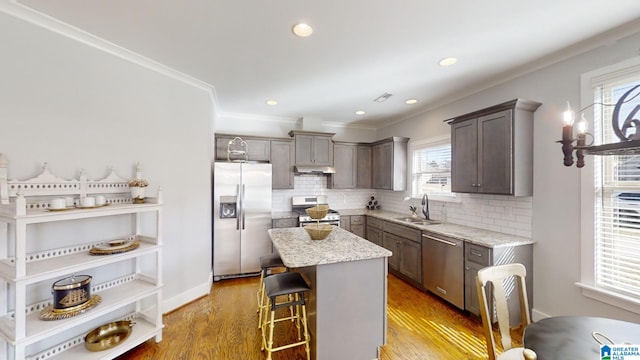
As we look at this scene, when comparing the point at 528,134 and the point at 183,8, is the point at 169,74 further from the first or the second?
the point at 528,134

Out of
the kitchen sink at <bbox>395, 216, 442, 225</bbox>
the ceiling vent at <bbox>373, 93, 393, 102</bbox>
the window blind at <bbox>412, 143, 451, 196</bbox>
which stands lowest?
the kitchen sink at <bbox>395, 216, 442, 225</bbox>

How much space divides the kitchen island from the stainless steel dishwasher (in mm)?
1267

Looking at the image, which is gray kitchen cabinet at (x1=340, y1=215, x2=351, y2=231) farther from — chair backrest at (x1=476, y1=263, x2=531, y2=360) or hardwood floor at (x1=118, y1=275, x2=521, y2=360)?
chair backrest at (x1=476, y1=263, x2=531, y2=360)

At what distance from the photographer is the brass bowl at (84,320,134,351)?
197cm

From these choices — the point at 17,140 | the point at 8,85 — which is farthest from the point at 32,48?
the point at 17,140

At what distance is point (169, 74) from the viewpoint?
9.12ft

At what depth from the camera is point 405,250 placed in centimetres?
367

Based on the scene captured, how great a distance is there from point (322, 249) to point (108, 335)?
1.99 metres

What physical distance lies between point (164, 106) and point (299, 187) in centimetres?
276

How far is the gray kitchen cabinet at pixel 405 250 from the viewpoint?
3428mm

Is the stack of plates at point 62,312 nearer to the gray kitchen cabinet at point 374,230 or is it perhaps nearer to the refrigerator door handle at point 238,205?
the refrigerator door handle at point 238,205

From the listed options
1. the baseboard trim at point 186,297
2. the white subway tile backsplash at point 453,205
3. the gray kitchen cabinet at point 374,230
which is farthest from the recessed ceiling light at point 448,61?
the baseboard trim at point 186,297

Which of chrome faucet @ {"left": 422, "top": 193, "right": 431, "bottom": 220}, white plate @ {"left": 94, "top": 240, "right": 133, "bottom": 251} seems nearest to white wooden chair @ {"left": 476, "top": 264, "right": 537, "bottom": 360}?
chrome faucet @ {"left": 422, "top": 193, "right": 431, "bottom": 220}

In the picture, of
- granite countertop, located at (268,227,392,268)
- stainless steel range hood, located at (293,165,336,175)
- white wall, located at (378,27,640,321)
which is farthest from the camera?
stainless steel range hood, located at (293,165,336,175)
